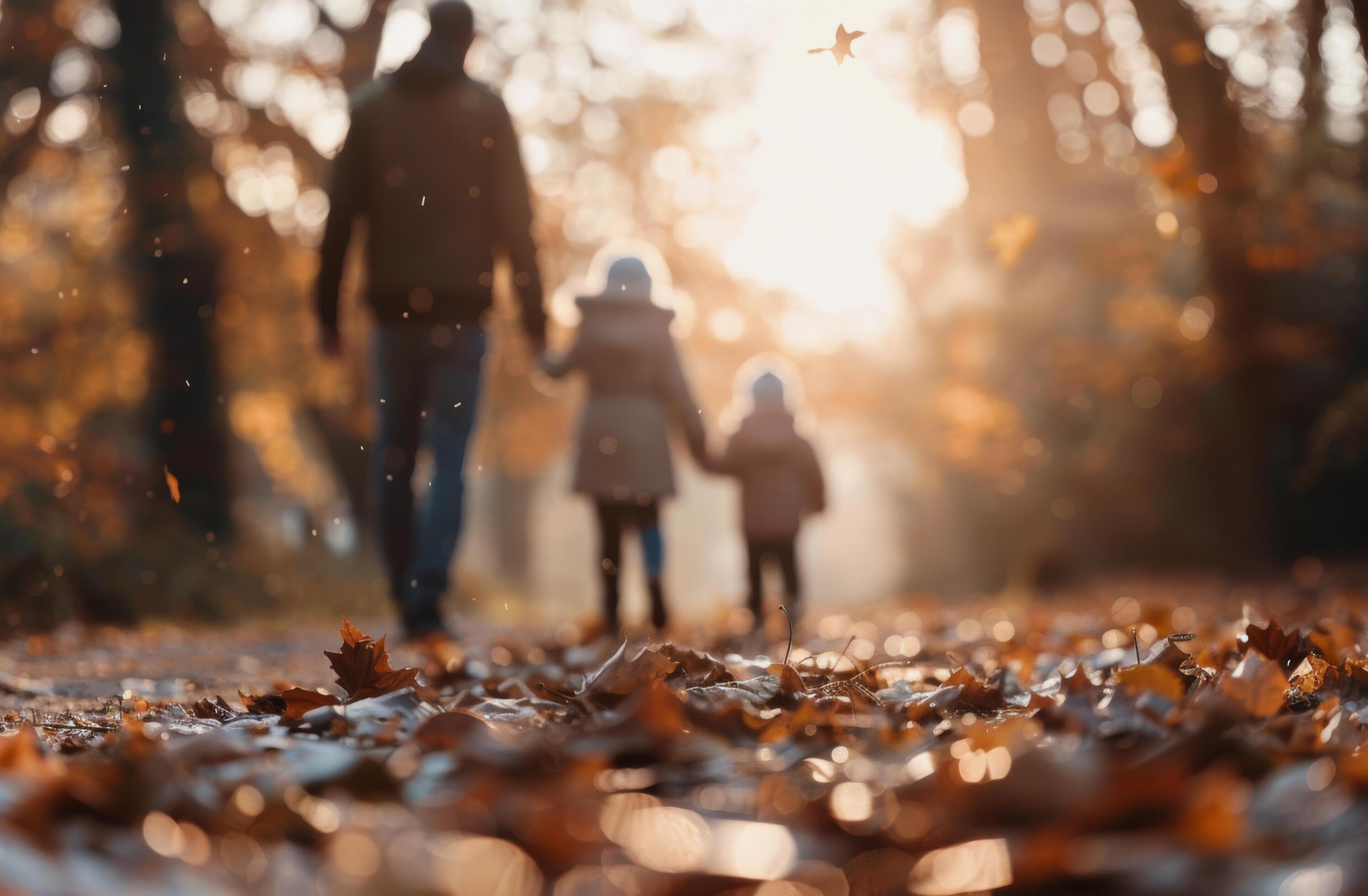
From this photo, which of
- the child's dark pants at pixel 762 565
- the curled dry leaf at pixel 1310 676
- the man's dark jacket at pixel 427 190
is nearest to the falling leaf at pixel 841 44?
the curled dry leaf at pixel 1310 676

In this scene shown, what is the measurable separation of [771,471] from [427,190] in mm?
3557

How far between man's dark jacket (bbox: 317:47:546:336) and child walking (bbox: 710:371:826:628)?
9.86ft

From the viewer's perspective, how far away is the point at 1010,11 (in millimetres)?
8977

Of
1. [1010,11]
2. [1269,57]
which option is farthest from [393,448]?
[1269,57]

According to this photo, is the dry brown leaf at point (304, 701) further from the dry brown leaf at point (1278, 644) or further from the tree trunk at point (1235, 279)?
the tree trunk at point (1235, 279)

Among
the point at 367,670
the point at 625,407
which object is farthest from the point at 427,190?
the point at 367,670

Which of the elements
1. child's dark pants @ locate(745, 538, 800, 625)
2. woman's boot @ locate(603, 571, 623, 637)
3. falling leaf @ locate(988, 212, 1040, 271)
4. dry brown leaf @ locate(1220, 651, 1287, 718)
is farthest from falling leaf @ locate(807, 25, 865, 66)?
child's dark pants @ locate(745, 538, 800, 625)

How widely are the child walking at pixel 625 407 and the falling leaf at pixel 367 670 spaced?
3.98 meters

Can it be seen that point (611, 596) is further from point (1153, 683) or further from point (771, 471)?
point (1153, 683)

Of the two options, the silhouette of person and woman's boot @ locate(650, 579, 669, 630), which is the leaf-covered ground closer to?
the silhouette of person

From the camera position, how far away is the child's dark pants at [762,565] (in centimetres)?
801

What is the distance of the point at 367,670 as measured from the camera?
7.15 ft

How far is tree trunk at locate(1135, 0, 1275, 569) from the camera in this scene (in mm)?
8156

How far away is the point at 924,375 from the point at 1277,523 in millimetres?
7102
